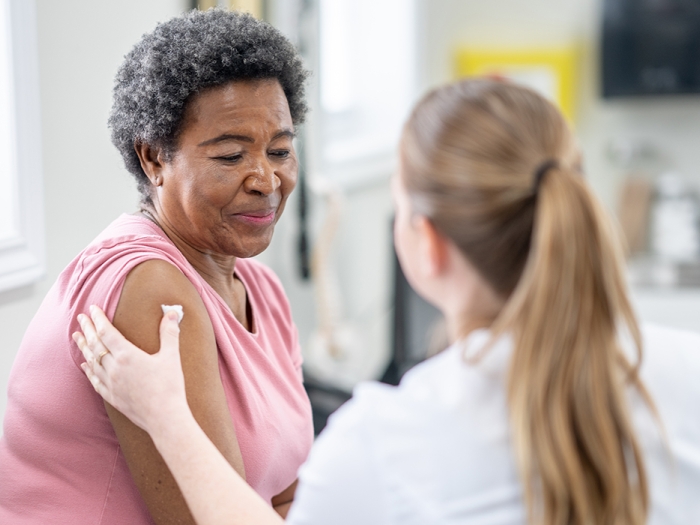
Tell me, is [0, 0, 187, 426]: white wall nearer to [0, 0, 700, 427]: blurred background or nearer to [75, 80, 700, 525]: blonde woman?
[0, 0, 700, 427]: blurred background

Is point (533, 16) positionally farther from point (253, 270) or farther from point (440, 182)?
point (440, 182)

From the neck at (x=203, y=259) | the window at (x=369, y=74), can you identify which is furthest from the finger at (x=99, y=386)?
the window at (x=369, y=74)

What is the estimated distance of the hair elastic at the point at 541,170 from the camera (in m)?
0.79

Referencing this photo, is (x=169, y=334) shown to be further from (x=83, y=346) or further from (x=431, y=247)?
(x=431, y=247)

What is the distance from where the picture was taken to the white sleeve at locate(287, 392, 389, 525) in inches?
31.1

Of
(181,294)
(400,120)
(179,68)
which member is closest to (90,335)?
(181,294)

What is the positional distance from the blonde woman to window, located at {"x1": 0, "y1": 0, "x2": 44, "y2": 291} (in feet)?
3.02

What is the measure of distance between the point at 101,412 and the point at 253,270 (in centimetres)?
43

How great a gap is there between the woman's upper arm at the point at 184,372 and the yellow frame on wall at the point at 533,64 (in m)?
2.76

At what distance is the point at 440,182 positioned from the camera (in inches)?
32.1

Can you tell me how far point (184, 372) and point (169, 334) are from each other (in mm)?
65

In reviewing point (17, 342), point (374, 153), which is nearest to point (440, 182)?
point (17, 342)

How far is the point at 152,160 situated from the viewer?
1.21 metres

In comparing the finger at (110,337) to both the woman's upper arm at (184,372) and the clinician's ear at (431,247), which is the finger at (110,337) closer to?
the woman's upper arm at (184,372)
